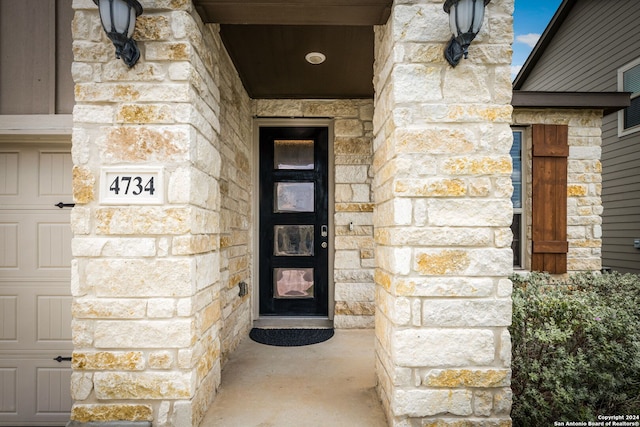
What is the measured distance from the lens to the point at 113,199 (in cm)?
180

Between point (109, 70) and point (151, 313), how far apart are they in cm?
131

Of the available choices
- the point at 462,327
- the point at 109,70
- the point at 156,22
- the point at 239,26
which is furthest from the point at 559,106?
the point at 109,70

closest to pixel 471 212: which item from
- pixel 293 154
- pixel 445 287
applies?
pixel 445 287

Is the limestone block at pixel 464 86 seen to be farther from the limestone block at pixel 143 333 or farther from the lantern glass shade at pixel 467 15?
the limestone block at pixel 143 333

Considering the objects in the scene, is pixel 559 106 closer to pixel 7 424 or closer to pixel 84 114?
pixel 84 114

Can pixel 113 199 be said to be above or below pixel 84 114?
below

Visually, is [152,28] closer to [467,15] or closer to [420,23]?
[420,23]

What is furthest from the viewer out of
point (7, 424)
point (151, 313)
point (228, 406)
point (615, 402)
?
point (7, 424)

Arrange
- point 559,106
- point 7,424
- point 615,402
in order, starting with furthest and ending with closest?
point 559,106, point 7,424, point 615,402

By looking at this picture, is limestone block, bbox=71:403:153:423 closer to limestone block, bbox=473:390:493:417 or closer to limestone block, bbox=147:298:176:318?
limestone block, bbox=147:298:176:318

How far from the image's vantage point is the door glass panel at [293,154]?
4004 mm

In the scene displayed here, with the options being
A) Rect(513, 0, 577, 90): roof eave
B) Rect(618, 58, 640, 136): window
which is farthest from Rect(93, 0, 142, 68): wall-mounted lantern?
Rect(513, 0, 577, 90): roof eave

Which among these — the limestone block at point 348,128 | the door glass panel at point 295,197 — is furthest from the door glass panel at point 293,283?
the limestone block at point 348,128

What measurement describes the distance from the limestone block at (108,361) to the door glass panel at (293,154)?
2604 mm
